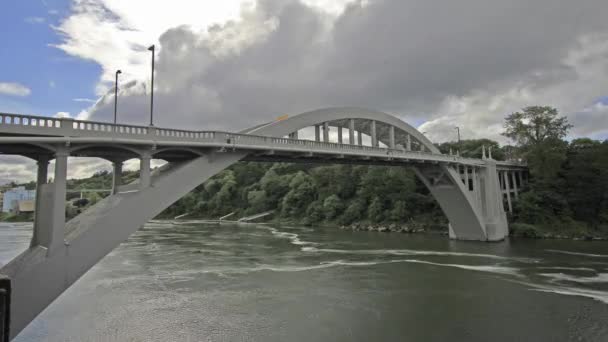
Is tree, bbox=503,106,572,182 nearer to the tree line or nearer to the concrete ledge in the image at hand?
the tree line

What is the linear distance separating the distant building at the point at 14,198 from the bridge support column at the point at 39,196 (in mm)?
84918

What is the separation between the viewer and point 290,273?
17.1m

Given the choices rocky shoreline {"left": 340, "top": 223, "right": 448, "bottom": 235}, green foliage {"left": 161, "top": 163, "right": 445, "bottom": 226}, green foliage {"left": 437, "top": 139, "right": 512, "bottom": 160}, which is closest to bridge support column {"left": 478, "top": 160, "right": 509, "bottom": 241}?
rocky shoreline {"left": 340, "top": 223, "right": 448, "bottom": 235}

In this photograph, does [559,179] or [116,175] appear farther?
[559,179]

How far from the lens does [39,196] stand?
9.61 m

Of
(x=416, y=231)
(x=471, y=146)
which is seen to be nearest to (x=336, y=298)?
(x=416, y=231)

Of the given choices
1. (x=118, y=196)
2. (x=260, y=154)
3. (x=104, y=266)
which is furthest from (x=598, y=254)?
(x=104, y=266)

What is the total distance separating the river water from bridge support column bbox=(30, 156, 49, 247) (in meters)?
2.65

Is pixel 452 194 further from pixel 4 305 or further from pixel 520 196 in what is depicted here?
pixel 4 305

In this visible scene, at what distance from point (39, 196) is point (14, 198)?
94.5 m

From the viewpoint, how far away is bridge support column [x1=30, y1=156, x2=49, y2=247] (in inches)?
373

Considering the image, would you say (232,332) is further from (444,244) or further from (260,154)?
(444,244)

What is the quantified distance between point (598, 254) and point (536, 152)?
38.4 ft

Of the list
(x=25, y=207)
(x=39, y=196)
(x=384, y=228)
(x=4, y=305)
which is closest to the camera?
(x=4, y=305)
